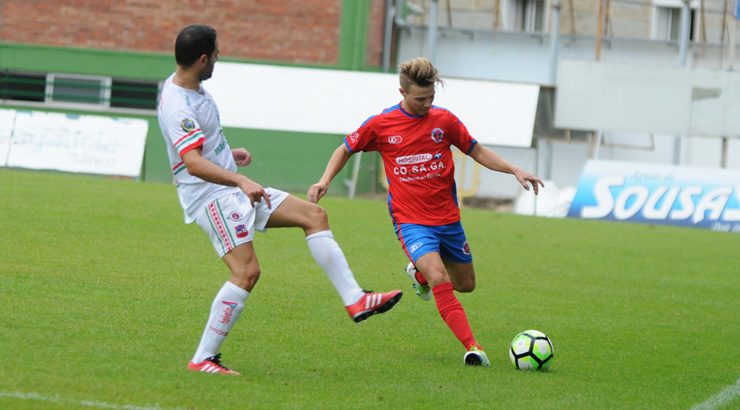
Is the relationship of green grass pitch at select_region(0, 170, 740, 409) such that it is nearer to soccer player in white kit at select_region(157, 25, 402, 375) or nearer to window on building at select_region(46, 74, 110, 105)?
soccer player in white kit at select_region(157, 25, 402, 375)

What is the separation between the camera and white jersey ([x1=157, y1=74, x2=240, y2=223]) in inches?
262

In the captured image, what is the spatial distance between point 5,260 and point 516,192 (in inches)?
720

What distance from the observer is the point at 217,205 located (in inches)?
272

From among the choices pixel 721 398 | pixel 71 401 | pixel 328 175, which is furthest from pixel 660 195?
pixel 71 401

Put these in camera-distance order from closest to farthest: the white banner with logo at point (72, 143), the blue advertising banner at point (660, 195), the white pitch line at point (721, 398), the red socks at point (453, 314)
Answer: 1. the white pitch line at point (721, 398)
2. the red socks at point (453, 314)
3. the blue advertising banner at point (660, 195)
4. the white banner with logo at point (72, 143)

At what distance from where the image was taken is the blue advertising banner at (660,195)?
21766mm

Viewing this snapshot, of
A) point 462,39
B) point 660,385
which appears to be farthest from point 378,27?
A: point 660,385

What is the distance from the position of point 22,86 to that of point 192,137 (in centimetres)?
2258

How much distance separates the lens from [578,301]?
11594 mm

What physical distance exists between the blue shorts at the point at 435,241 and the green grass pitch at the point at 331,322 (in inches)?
25.8

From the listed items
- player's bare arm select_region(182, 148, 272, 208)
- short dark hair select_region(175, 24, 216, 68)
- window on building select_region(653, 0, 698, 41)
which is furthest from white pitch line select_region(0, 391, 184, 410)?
window on building select_region(653, 0, 698, 41)

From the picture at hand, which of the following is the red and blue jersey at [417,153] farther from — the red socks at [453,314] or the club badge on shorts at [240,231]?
the club badge on shorts at [240,231]

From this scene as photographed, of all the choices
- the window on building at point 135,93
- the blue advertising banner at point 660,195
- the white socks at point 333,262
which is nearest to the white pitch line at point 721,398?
the white socks at point 333,262

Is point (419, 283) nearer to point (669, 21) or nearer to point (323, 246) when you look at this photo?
point (323, 246)
